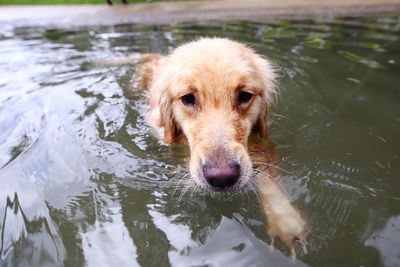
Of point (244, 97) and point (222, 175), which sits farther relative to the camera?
point (244, 97)

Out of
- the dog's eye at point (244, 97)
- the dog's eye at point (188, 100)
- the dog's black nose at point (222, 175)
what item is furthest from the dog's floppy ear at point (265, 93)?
the dog's black nose at point (222, 175)

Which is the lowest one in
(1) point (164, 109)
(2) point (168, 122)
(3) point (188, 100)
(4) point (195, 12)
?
(4) point (195, 12)

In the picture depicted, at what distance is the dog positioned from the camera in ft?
10.7

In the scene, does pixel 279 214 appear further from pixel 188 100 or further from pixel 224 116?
pixel 188 100

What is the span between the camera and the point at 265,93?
14.6 ft

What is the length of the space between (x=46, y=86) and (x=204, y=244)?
4.83 m

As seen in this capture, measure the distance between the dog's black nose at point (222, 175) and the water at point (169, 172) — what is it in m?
0.51

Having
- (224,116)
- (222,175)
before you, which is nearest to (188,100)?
(224,116)

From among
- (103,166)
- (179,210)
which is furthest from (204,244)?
(103,166)

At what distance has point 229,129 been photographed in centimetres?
363

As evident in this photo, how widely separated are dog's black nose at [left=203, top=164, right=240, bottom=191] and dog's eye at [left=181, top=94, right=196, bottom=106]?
1.01 metres

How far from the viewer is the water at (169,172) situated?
3227mm

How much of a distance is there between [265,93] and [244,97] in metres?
0.47

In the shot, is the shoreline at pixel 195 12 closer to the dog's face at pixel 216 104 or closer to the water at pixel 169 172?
the water at pixel 169 172
